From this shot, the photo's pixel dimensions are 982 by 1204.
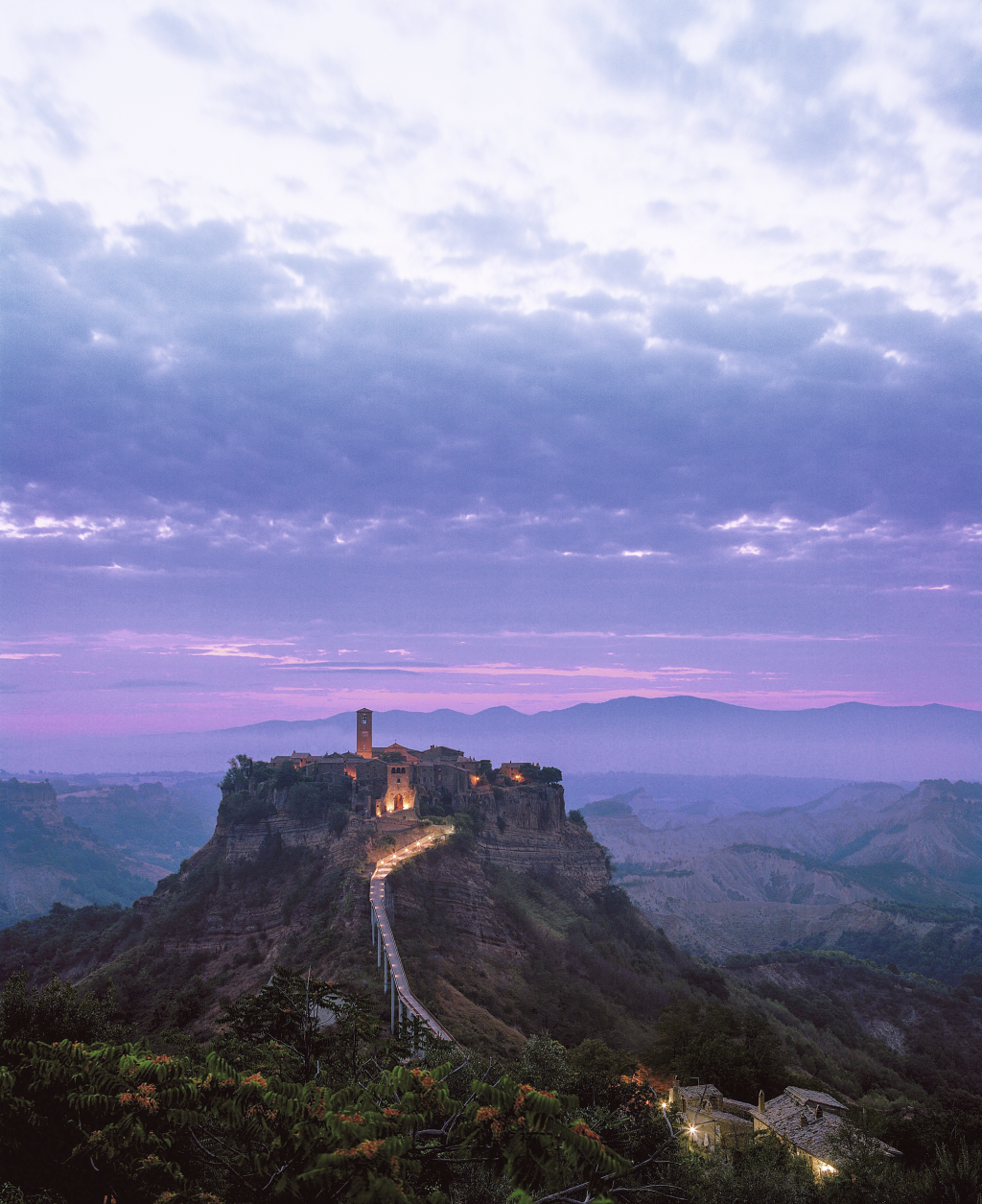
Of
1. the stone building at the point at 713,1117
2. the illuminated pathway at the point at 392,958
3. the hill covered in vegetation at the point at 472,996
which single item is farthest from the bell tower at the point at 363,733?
the stone building at the point at 713,1117

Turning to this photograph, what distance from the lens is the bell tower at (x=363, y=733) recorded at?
84.0 m

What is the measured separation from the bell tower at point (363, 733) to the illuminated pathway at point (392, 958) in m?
24.4

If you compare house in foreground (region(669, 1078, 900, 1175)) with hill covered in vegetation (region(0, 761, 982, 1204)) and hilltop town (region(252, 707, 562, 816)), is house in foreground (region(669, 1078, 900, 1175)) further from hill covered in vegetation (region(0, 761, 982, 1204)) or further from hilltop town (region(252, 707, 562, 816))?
hilltop town (region(252, 707, 562, 816))

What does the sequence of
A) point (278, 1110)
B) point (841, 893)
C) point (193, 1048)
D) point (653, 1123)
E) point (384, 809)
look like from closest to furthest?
point (278, 1110)
point (653, 1123)
point (193, 1048)
point (384, 809)
point (841, 893)

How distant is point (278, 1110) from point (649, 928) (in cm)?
8239

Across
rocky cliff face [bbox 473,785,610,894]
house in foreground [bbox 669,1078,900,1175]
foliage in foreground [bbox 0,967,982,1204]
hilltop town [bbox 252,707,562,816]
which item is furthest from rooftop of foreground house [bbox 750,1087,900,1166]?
rocky cliff face [bbox 473,785,610,894]

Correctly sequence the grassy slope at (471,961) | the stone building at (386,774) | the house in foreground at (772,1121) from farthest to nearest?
the stone building at (386,774) → the grassy slope at (471,961) → the house in foreground at (772,1121)

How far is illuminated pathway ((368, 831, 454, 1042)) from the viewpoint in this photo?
32312 millimetres

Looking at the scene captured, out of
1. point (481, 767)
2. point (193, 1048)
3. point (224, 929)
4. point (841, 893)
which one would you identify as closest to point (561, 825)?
point (481, 767)

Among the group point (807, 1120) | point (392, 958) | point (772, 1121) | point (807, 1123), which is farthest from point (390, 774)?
point (807, 1123)

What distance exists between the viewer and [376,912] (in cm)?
4525

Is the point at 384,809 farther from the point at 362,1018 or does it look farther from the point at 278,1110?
the point at 278,1110

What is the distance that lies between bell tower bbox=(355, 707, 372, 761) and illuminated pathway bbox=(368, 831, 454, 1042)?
24.4m

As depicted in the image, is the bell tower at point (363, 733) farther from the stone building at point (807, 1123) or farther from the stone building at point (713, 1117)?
the stone building at point (807, 1123)
